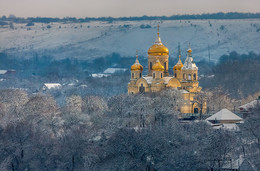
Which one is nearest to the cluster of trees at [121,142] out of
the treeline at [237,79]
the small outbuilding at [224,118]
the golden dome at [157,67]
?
the small outbuilding at [224,118]

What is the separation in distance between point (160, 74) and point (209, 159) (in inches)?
1225

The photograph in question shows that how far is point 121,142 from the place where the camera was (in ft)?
196

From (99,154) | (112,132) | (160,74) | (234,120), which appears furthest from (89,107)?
A: (99,154)

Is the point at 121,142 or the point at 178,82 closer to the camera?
the point at 121,142

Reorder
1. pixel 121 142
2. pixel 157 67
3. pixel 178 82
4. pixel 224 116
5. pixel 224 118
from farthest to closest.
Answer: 1. pixel 178 82
2. pixel 157 67
3. pixel 224 116
4. pixel 224 118
5. pixel 121 142

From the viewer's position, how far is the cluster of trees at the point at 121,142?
57.5 metres

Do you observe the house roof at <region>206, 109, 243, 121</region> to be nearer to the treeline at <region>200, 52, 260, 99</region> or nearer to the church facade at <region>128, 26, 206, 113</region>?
the church facade at <region>128, 26, 206, 113</region>

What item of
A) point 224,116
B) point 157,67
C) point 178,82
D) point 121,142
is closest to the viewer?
point 121,142

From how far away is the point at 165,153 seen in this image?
192 ft

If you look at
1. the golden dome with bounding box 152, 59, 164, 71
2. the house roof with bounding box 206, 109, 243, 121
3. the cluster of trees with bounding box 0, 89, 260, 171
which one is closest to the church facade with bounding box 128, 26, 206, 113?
the golden dome with bounding box 152, 59, 164, 71

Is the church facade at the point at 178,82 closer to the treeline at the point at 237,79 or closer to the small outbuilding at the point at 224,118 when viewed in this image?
the small outbuilding at the point at 224,118

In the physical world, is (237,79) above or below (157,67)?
below

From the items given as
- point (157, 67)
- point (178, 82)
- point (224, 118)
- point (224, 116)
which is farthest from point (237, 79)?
point (224, 118)

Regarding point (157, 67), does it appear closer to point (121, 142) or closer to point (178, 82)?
point (178, 82)
